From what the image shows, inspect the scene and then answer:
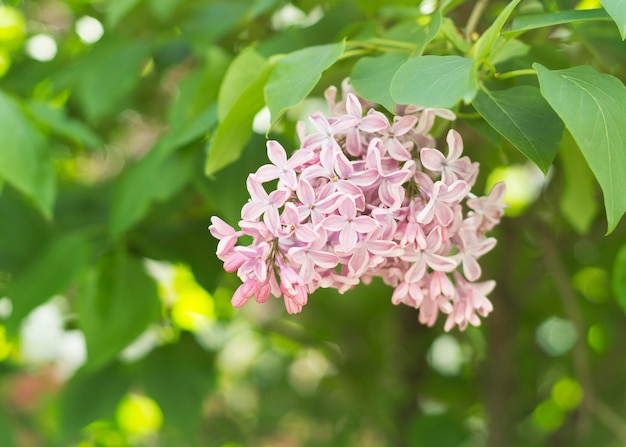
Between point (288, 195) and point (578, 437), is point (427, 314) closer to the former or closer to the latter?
point (288, 195)

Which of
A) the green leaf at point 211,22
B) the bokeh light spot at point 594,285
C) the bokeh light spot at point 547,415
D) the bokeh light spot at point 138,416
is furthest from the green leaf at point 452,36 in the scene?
the bokeh light spot at point 138,416

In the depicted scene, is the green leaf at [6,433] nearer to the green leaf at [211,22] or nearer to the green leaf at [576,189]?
the green leaf at [211,22]

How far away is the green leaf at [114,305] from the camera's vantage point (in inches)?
29.2

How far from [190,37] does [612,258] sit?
1.79ft

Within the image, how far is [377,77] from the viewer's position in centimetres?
46

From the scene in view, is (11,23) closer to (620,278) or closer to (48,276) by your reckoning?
(48,276)

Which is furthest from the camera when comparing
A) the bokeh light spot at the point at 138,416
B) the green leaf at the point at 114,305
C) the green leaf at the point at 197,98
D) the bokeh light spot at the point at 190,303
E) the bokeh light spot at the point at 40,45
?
the bokeh light spot at the point at 138,416

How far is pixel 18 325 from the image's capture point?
0.76m

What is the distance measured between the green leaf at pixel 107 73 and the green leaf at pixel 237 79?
0.30 metres

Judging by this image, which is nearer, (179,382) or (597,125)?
(597,125)

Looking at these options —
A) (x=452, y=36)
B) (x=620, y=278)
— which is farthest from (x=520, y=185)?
(x=452, y=36)

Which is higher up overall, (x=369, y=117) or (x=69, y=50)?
(x=369, y=117)

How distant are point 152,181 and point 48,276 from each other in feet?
0.57

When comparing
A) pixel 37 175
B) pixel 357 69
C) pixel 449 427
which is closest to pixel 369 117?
pixel 357 69
